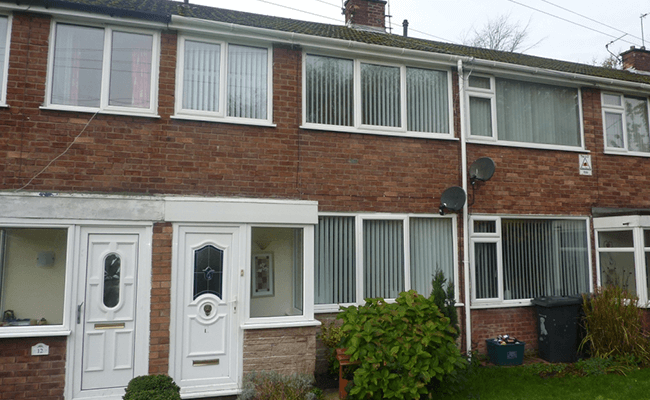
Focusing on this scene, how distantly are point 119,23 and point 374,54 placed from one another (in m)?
3.75

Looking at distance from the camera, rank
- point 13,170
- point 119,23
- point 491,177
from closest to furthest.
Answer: point 13,170
point 119,23
point 491,177

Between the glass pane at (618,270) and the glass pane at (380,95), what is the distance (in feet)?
15.6

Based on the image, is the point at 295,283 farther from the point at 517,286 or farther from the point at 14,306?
the point at 517,286

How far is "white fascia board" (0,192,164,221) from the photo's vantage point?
5.62m

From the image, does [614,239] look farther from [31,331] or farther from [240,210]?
[31,331]

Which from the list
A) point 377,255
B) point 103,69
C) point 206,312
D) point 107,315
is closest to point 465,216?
point 377,255

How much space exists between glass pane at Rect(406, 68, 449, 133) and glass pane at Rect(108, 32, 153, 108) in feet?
13.4

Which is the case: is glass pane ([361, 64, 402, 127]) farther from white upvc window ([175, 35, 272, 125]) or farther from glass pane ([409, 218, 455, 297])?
glass pane ([409, 218, 455, 297])

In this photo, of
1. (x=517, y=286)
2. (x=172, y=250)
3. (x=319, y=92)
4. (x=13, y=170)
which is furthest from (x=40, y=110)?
(x=517, y=286)

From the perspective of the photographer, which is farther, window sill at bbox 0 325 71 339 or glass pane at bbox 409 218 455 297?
glass pane at bbox 409 218 455 297

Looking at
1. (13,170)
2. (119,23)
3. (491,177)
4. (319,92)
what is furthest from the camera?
(491,177)

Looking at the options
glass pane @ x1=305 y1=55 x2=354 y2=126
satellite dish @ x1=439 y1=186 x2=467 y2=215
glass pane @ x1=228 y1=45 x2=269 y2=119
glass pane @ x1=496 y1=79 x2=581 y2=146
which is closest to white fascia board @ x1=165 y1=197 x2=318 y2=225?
glass pane @ x1=228 y1=45 x2=269 y2=119

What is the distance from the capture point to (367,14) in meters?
10.4

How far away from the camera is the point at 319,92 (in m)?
7.39
